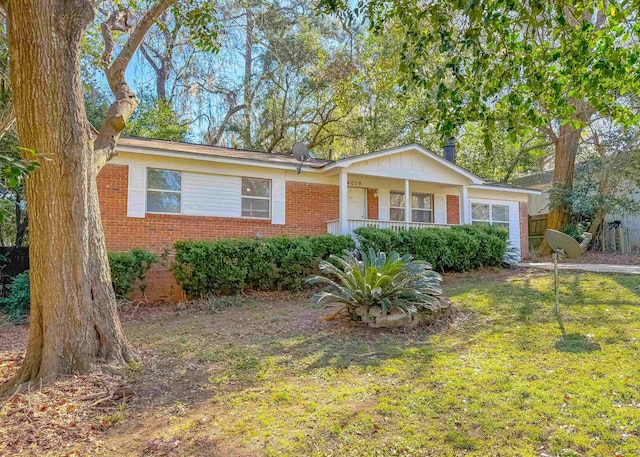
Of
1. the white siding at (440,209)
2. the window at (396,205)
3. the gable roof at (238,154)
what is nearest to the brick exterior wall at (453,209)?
the white siding at (440,209)

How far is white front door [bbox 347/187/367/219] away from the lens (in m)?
13.8

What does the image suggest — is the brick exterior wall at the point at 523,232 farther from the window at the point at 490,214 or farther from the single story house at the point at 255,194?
the single story house at the point at 255,194

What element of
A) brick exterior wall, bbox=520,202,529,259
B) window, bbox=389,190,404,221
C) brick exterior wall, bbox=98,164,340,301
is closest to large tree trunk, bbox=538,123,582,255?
brick exterior wall, bbox=520,202,529,259

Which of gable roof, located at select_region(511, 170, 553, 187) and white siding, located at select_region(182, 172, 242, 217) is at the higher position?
gable roof, located at select_region(511, 170, 553, 187)

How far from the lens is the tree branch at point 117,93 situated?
18.2 feet

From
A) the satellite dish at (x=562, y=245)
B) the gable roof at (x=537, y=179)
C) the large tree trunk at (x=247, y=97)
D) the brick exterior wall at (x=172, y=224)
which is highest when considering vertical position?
the large tree trunk at (x=247, y=97)

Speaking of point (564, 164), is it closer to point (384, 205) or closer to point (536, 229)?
point (536, 229)

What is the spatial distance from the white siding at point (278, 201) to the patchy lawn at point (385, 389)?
17.2 feet

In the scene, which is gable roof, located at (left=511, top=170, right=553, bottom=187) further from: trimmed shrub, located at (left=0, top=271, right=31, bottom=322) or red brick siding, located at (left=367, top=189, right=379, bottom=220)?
trimmed shrub, located at (left=0, top=271, right=31, bottom=322)

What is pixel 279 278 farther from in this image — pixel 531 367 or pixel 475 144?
pixel 475 144

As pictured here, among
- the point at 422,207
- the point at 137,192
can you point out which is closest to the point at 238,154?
the point at 137,192

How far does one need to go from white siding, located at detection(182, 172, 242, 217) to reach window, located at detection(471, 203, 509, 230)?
9.15 meters

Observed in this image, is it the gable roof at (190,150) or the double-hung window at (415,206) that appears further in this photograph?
the double-hung window at (415,206)

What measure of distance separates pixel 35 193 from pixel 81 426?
243cm
